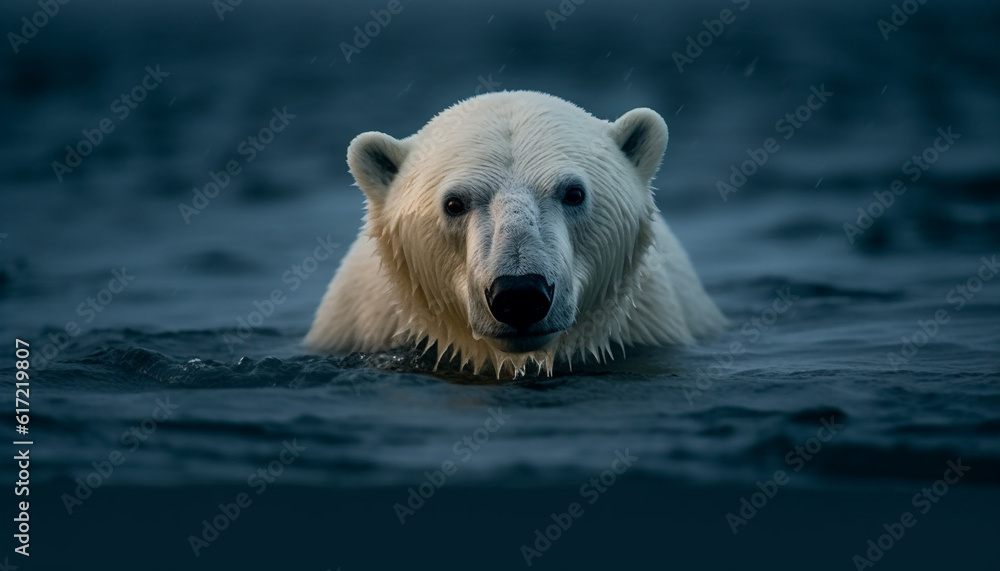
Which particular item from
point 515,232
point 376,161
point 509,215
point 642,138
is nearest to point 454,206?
point 509,215

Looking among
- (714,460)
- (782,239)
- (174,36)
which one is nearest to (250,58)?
A: (174,36)

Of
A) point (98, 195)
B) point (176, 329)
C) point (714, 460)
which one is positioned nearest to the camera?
point (714, 460)

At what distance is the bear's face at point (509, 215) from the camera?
567 cm

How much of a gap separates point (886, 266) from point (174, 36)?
2026 cm

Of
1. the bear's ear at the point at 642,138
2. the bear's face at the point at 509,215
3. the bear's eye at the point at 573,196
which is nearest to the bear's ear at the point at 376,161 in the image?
the bear's face at the point at 509,215

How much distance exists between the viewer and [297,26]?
96.3 ft

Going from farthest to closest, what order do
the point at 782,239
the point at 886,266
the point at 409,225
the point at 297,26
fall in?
the point at 297,26
the point at 782,239
the point at 886,266
the point at 409,225

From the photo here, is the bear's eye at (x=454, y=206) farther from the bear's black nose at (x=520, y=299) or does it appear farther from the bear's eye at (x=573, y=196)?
the bear's black nose at (x=520, y=299)

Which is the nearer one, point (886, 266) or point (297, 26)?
point (886, 266)

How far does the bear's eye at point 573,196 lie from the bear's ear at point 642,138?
66cm

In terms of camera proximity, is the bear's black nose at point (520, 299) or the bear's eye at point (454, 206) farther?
the bear's eye at point (454, 206)

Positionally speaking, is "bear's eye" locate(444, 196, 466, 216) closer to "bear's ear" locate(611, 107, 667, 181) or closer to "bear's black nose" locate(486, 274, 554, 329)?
"bear's black nose" locate(486, 274, 554, 329)

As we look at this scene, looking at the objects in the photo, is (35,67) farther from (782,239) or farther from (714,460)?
(714,460)

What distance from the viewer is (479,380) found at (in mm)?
6754
